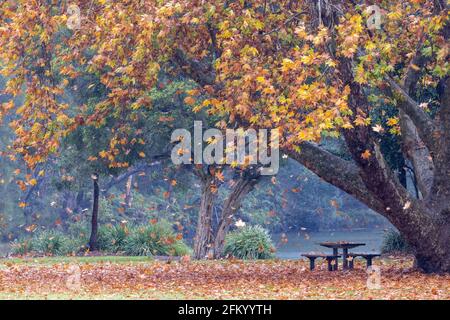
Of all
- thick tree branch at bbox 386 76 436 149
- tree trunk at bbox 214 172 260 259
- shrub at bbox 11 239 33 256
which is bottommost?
shrub at bbox 11 239 33 256

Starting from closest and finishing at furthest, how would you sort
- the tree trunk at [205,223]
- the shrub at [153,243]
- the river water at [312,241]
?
the tree trunk at [205,223]
the shrub at [153,243]
the river water at [312,241]

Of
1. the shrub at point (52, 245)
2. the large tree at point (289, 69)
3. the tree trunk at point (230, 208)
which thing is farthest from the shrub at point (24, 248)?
the large tree at point (289, 69)

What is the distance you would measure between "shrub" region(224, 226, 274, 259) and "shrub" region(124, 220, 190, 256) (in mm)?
1837

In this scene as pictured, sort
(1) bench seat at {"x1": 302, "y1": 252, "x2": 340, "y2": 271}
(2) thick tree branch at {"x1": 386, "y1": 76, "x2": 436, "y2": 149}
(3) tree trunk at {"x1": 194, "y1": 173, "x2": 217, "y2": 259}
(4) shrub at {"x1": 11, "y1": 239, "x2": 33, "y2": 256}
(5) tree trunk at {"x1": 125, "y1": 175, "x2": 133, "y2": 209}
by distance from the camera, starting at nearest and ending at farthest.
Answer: (2) thick tree branch at {"x1": 386, "y1": 76, "x2": 436, "y2": 149} → (1) bench seat at {"x1": 302, "y1": 252, "x2": 340, "y2": 271} → (3) tree trunk at {"x1": 194, "y1": 173, "x2": 217, "y2": 259} → (4) shrub at {"x1": 11, "y1": 239, "x2": 33, "y2": 256} → (5) tree trunk at {"x1": 125, "y1": 175, "x2": 133, "y2": 209}

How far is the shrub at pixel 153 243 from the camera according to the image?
2761 cm

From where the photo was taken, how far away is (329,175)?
16.8 meters

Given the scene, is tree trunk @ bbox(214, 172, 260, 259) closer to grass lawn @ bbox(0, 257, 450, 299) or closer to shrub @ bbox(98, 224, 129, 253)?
shrub @ bbox(98, 224, 129, 253)

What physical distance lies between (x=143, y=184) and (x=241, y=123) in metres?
31.9

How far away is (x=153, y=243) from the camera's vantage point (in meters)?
27.9

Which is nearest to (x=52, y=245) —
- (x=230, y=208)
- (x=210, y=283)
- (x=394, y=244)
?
(x=230, y=208)

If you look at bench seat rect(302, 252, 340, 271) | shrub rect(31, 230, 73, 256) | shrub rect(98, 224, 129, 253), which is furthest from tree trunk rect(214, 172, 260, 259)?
bench seat rect(302, 252, 340, 271)

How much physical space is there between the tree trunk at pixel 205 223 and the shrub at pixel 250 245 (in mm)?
688

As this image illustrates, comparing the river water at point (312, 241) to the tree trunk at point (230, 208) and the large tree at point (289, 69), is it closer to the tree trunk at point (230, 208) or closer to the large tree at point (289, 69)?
the tree trunk at point (230, 208)

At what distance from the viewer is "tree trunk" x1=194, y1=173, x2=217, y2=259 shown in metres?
27.3
